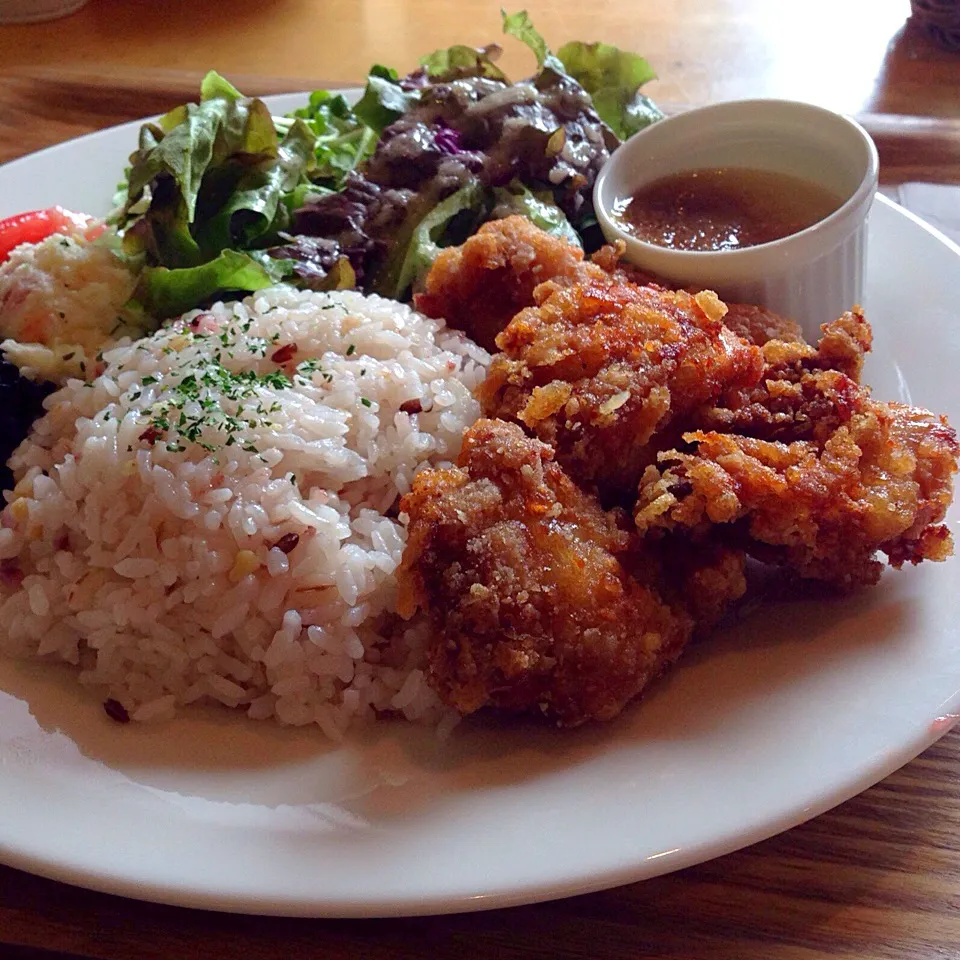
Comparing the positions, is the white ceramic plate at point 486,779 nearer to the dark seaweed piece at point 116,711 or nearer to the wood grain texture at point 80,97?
the dark seaweed piece at point 116,711

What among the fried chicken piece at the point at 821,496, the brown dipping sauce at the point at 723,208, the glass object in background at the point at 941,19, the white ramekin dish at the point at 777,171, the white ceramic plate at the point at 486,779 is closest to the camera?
the white ceramic plate at the point at 486,779

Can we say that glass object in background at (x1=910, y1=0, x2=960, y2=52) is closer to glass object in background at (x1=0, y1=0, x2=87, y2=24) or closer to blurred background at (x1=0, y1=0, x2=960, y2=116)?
blurred background at (x1=0, y1=0, x2=960, y2=116)

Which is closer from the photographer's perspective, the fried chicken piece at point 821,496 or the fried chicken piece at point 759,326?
the fried chicken piece at point 821,496

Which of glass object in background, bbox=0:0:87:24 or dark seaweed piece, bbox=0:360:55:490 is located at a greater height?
glass object in background, bbox=0:0:87:24

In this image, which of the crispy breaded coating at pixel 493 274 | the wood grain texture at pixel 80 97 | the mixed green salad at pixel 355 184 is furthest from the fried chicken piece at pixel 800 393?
the wood grain texture at pixel 80 97

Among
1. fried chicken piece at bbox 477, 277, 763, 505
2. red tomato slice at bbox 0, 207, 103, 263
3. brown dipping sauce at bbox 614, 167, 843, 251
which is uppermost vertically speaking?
fried chicken piece at bbox 477, 277, 763, 505

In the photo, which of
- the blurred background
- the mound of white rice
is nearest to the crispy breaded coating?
the mound of white rice

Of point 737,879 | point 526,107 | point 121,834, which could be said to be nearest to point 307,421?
point 121,834
